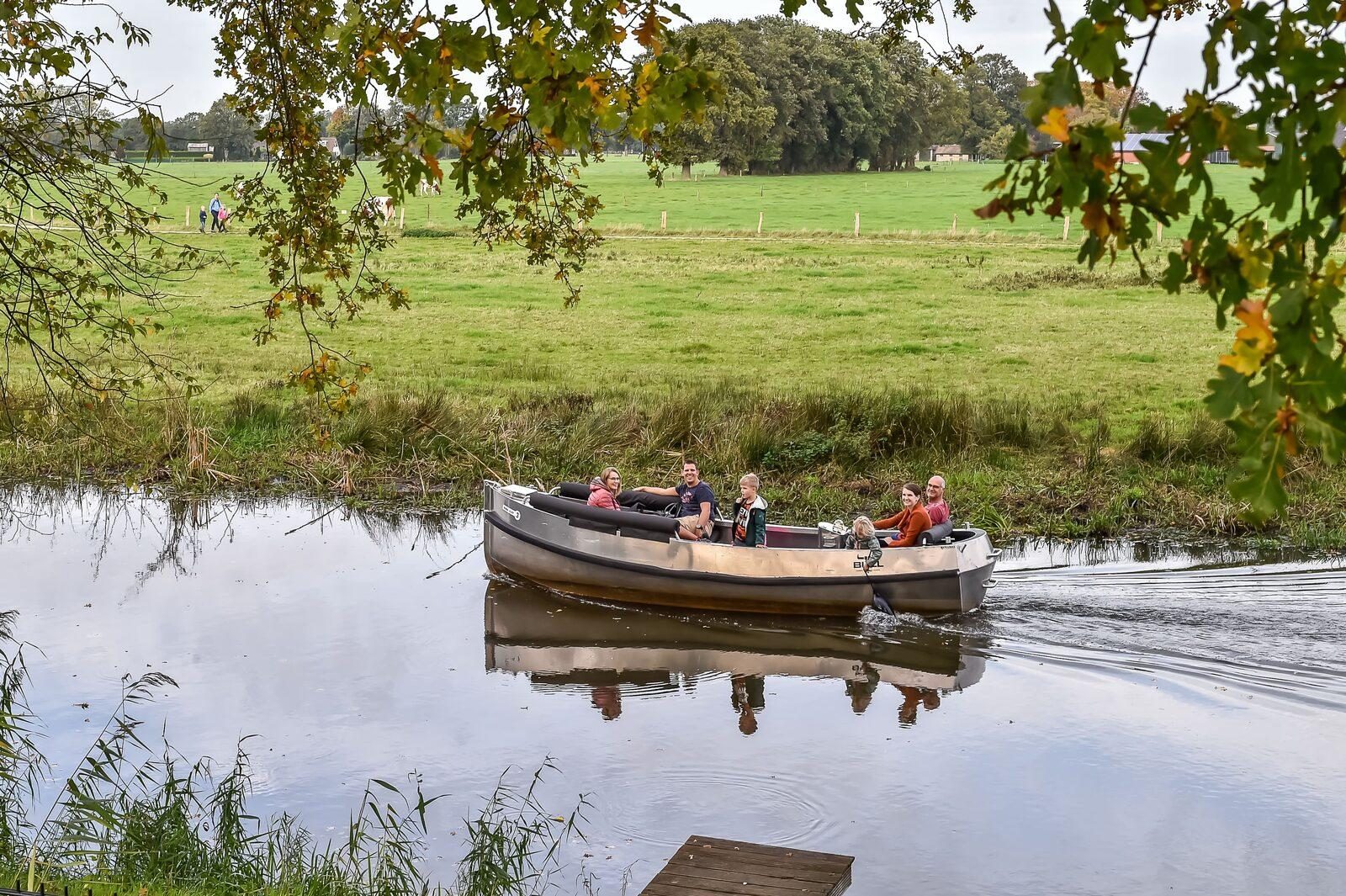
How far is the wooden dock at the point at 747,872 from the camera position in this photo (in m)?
7.39

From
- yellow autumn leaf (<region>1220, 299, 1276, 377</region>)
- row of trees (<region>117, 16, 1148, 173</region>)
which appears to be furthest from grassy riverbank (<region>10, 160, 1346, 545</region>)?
row of trees (<region>117, 16, 1148, 173</region>)

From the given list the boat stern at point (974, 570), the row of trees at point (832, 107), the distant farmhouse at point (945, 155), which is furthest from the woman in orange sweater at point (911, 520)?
the distant farmhouse at point (945, 155)

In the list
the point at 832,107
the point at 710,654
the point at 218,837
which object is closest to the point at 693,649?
the point at 710,654

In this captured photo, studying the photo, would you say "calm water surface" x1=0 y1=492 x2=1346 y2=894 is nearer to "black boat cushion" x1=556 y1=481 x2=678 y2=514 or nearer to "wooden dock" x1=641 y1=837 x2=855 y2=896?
"wooden dock" x1=641 y1=837 x2=855 y2=896

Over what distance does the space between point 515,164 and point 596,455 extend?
1325 cm

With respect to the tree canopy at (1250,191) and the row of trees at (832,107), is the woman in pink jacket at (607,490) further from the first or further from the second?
the row of trees at (832,107)

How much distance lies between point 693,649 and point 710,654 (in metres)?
0.20

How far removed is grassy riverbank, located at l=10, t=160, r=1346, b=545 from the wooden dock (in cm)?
418

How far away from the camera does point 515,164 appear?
18.2ft

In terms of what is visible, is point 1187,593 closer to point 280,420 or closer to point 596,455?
point 596,455

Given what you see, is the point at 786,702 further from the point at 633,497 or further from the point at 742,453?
the point at 742,453

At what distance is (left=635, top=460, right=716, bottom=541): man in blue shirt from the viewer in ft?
46.4

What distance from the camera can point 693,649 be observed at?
13008mm

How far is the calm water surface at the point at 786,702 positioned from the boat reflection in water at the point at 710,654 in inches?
1.7
